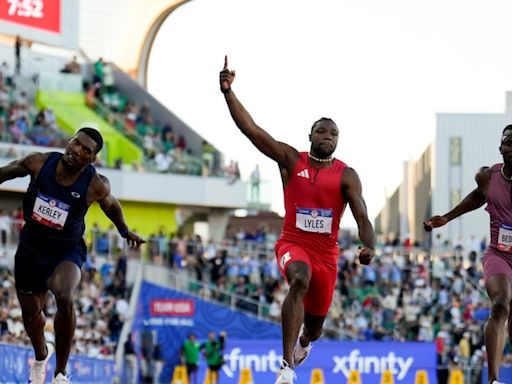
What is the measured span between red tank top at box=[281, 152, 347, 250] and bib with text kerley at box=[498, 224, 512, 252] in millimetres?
1775

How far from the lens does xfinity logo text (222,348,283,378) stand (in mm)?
30875

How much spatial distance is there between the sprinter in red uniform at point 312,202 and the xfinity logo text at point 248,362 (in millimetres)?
17083

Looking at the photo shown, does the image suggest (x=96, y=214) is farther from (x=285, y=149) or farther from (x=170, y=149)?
(x=285, y=149)

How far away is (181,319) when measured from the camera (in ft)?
119

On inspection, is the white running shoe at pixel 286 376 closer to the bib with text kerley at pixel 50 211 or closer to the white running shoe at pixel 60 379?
the white running shoe at pixel 60 379

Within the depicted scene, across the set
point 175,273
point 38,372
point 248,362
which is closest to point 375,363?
point 248,362

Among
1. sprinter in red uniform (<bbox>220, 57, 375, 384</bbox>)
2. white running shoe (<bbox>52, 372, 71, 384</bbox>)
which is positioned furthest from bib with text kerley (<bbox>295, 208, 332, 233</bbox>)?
white running shoe (<bbox>52, 372, 71, 384</bbox>)

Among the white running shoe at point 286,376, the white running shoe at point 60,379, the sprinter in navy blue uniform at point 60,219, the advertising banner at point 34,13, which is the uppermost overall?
the advertising banner at point 34,13

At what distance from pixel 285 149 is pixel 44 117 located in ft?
97.6

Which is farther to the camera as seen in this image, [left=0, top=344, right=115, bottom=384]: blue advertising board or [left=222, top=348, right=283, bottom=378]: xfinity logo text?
[left=222, top=348, right=283, bottom=378]: xfinity logo text

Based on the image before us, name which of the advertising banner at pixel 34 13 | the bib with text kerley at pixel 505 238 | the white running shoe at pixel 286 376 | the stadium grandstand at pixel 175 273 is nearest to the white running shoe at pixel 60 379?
the white running shoe at pixel 286 376

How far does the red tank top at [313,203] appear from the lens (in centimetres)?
1369

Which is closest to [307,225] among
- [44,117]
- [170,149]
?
[44,117]

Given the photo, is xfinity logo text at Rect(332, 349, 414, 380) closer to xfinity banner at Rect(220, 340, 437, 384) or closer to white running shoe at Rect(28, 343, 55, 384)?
xfinity banner at Rect(220, 340, 437, 384)
